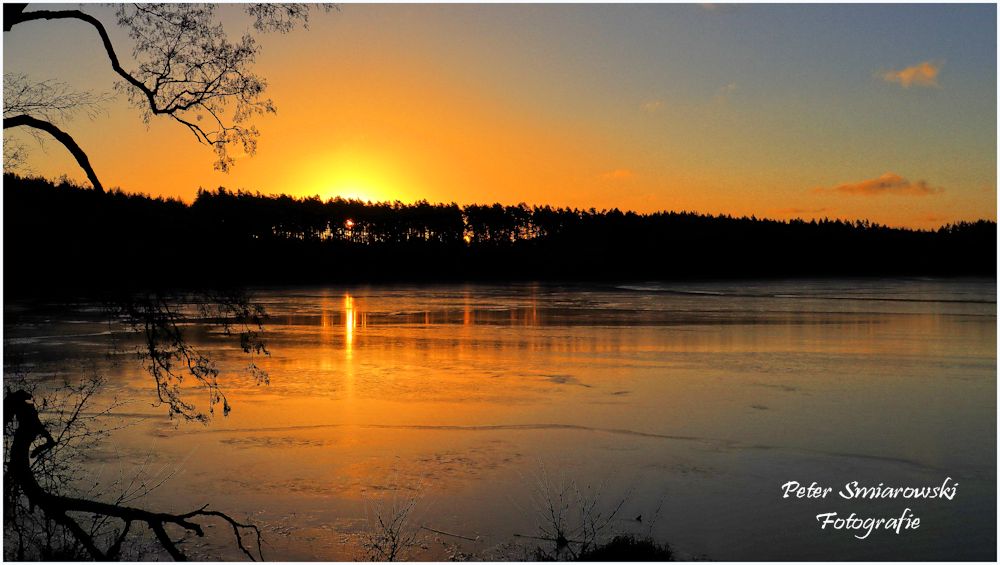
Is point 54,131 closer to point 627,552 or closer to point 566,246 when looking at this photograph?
point 627,552

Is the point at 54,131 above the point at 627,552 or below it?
above

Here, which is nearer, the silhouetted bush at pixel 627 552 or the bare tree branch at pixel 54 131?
the bare tree branch at pixel 54 131

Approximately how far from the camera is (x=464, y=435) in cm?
989

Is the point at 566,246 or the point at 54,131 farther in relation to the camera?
the point at 566,246

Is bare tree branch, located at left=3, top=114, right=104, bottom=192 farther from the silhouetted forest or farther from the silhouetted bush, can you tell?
the silhouetted forest

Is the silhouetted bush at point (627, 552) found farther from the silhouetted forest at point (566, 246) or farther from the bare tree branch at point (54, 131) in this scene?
the silhouetted forest at point (566, 246)

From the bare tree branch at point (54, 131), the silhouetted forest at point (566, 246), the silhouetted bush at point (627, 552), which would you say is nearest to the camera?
the bare tree branch at point (54, 131)

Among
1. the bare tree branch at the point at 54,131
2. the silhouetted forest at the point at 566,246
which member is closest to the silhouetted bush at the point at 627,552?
the bare tree branch at the point at 54,131

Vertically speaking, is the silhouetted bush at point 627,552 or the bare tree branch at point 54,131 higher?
A: the bare tree branch at point 54,131

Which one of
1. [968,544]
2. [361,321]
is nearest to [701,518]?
[968,544]

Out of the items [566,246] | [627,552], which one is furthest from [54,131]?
[566,246]

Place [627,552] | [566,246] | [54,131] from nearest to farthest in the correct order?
[54,131] < [627,552] < [566,246]

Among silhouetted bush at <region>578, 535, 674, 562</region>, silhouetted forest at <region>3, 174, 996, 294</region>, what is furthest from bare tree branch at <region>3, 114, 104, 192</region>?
silhouetted forest at <region>3, 174, 996, 294</region>

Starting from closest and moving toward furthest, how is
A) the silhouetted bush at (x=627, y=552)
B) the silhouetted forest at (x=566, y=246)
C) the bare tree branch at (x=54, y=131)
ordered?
the bare tree branch at (x=54, y=131) < the silhouetted bush at (x=627, y=552) < the silhouetted forest at (x=566, y=246)
